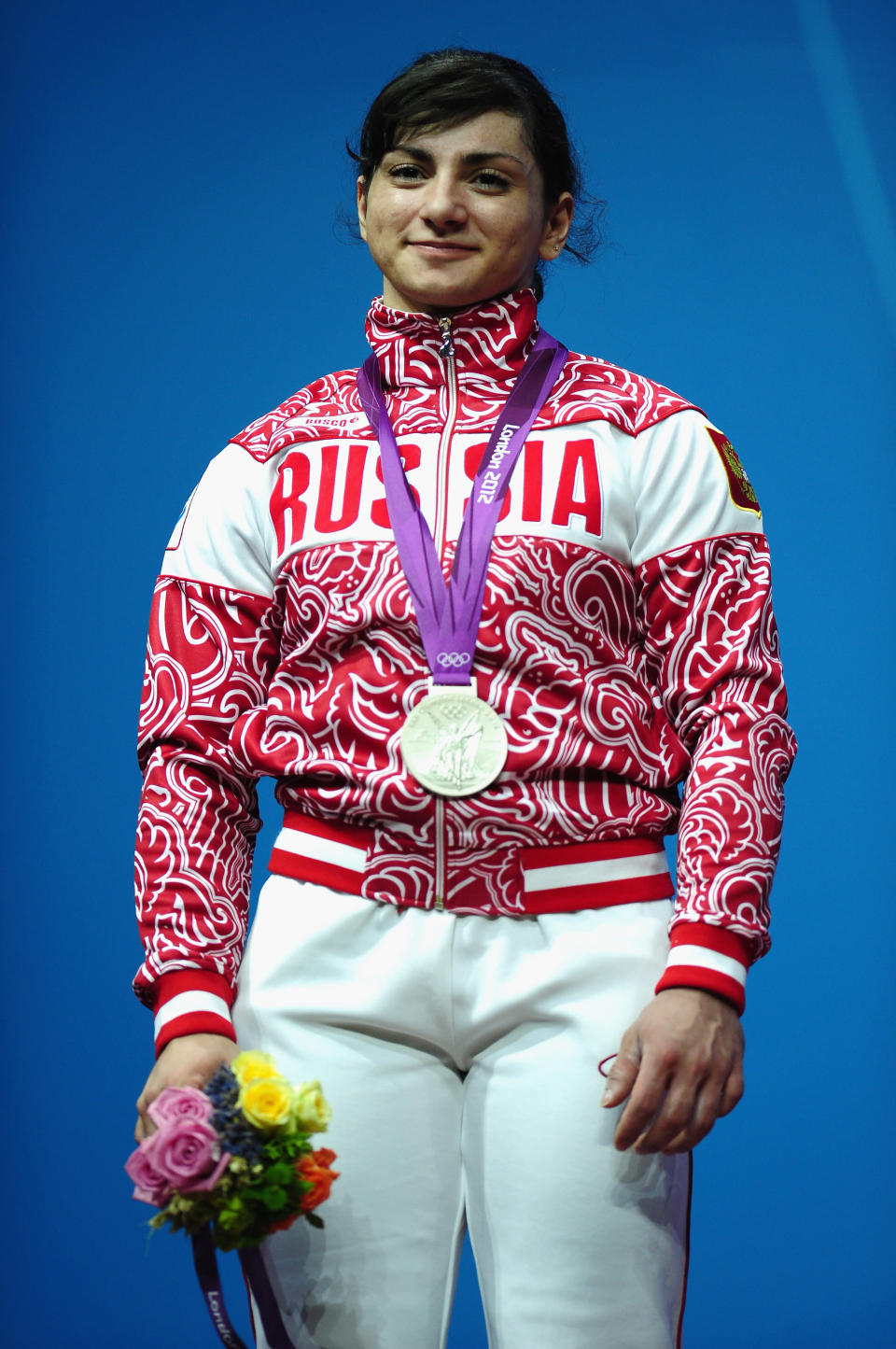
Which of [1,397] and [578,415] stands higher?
[1,397]

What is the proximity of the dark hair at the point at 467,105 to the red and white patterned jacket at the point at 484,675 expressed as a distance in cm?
19

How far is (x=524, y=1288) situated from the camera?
1308 millimetres

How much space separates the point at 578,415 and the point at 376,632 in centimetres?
29

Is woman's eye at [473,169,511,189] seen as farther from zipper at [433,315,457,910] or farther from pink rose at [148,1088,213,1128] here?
pink rose at [148,1088,213,1128]

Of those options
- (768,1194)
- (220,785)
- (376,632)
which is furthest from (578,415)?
(768,1194)

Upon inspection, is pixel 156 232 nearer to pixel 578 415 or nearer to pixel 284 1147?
pixel 578 415

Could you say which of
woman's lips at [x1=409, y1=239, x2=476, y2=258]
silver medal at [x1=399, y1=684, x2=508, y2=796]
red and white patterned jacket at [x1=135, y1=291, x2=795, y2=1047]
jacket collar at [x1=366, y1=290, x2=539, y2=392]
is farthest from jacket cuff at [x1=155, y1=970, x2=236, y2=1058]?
woman's lips at [x1=409, y1=239, x2=476, y2=258]

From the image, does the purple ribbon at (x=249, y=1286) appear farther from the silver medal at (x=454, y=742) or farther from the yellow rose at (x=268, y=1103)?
the silver medal at (x=454, y=742)

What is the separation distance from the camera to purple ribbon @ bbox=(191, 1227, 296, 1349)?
1.27 metres

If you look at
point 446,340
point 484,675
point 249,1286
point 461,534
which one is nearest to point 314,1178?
point 249,1286

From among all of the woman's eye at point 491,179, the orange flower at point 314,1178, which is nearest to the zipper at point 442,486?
the woman's eye at point 491,179

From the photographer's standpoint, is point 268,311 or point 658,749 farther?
point 268,311

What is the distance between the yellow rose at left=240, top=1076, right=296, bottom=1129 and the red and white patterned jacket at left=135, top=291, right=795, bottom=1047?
0.17 m

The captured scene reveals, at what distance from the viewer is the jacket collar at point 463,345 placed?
1549 mm
